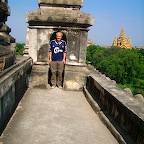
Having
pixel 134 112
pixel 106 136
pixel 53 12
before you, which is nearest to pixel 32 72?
pixel 53 12

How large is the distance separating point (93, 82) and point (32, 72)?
5.62ft

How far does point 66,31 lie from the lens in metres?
5.59

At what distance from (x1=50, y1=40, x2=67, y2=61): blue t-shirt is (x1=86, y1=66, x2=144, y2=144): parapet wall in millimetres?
1413

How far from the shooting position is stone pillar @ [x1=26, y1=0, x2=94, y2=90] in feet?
17.7

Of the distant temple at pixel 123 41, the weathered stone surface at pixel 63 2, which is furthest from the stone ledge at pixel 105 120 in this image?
the distant temple at pixel 123 41

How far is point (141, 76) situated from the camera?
45.1 m

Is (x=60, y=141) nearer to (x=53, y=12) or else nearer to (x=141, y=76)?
(x=53, y=12)

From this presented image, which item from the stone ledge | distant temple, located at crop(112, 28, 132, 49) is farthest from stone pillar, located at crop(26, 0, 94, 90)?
distant temple, located at crop(112, 28, 132, 49)

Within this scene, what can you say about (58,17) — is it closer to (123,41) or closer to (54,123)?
(54,123)

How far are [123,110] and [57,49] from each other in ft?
9.88

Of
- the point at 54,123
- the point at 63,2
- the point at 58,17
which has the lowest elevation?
the point at 54,123

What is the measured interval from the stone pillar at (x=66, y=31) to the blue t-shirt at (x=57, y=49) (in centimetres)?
13

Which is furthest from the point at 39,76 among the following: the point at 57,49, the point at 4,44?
the point at 4,44

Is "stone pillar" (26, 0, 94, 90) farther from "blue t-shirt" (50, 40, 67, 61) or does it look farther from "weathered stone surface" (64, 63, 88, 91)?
"blue t-shirt" (50, 40, 67, 61)
